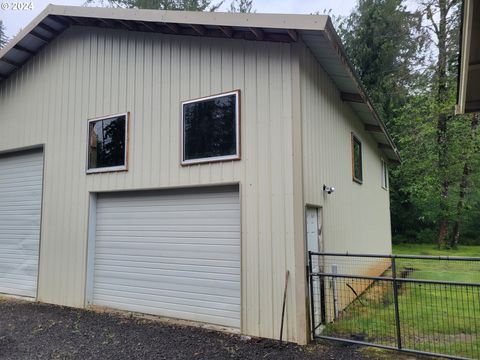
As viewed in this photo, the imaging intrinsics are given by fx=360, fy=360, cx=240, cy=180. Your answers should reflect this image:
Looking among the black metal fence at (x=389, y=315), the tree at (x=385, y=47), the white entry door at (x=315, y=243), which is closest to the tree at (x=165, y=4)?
the tree at (x=385, y=47)

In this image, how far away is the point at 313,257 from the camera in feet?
17.9

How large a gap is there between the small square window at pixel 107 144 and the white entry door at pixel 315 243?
341 centimetres

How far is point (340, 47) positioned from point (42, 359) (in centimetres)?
592

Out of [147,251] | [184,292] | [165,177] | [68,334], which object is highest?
[165,177]

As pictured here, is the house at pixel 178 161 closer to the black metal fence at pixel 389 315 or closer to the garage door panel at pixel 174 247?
the garage door panel at pixel 174 247

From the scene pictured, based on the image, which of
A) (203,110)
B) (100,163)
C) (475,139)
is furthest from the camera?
(475,139)

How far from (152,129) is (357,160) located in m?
5.17

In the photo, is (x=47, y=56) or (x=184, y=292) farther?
(x=47, y=56)

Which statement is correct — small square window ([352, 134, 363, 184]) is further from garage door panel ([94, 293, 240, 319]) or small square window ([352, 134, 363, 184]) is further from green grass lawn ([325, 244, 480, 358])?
garage door panel ([94, 293, 240, 319])

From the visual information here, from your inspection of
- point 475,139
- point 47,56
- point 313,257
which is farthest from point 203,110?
point 475,139

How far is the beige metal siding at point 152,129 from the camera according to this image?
16.6ft

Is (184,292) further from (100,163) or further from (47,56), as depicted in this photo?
(47,56)

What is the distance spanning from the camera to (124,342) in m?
5.00

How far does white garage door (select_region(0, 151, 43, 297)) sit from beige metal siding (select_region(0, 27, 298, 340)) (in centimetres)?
42
